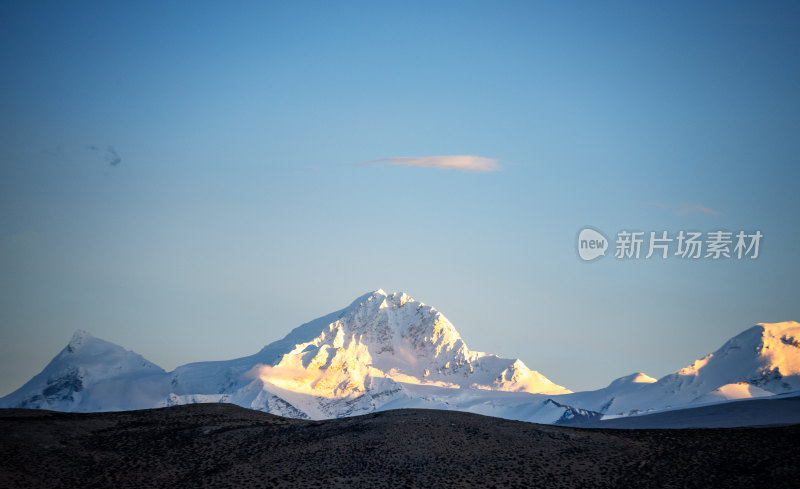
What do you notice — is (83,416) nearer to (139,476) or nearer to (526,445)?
(139,476)

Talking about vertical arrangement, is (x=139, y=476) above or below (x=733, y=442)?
below

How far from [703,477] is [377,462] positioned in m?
→ 24.6

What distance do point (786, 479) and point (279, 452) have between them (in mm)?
38955

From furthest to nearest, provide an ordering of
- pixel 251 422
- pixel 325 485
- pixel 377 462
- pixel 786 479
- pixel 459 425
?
pixel 251 422 → pixel 459 425 → pixel 377 462 → pixel 325 485 → pixel 786 479

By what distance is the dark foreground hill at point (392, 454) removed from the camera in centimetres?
6059

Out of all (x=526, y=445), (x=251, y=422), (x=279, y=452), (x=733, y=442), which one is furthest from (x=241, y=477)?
(x=733, y=442)

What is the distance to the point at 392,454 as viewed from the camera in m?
66.0

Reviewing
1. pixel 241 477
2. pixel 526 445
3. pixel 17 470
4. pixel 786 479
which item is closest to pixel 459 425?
pixel 526 445

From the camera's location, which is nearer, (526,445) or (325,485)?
(325,485)

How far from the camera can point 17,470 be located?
2454 inches

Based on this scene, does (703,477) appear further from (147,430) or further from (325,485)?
(147,430)

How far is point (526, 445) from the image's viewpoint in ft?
221

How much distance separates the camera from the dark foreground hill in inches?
2386

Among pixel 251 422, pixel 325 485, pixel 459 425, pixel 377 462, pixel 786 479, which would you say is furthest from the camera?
pixel 251 422
